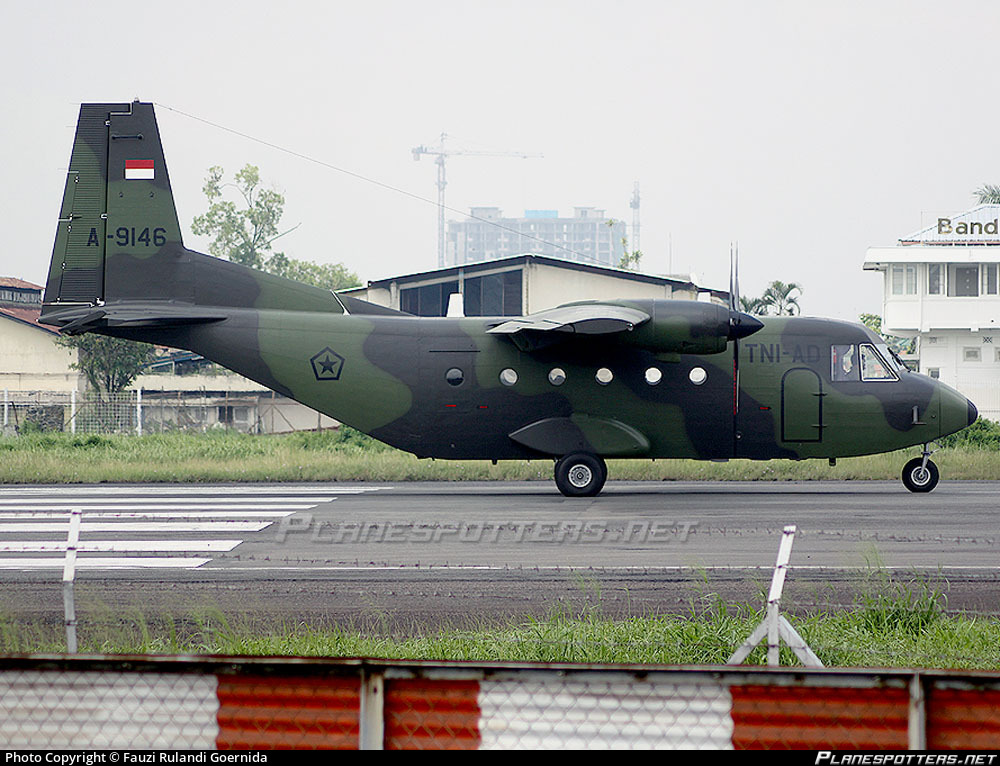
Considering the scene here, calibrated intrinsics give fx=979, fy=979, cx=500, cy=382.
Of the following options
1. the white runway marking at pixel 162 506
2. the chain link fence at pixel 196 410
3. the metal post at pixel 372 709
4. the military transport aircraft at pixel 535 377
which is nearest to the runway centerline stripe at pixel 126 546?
Answer: the white runway marking at pixel 162 506

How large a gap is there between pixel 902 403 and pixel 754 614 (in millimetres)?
11032

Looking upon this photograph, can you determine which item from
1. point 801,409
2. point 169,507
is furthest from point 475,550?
point 801,409

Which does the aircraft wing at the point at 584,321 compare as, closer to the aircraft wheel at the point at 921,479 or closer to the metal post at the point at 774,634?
the aircraft wheel at the point at 921,479

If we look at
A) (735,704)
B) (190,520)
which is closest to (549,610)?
(735,704)

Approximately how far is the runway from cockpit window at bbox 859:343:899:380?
6.86ft

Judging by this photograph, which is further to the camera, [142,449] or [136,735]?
[142,449]

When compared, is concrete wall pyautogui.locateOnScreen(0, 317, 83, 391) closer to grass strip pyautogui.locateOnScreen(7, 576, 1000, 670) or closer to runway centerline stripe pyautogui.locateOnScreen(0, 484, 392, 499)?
runway centerline stripe pyautogui.locateOnScreen(0, 484, 392, 499)

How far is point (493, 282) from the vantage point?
1453 inches

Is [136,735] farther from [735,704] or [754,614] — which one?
[754,614]

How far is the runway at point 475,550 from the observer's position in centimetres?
872

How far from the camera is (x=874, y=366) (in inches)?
683

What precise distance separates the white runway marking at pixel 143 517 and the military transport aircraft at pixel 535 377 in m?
2.20

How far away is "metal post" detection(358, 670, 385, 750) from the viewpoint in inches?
141

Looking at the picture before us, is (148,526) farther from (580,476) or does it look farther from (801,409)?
(801,409)
